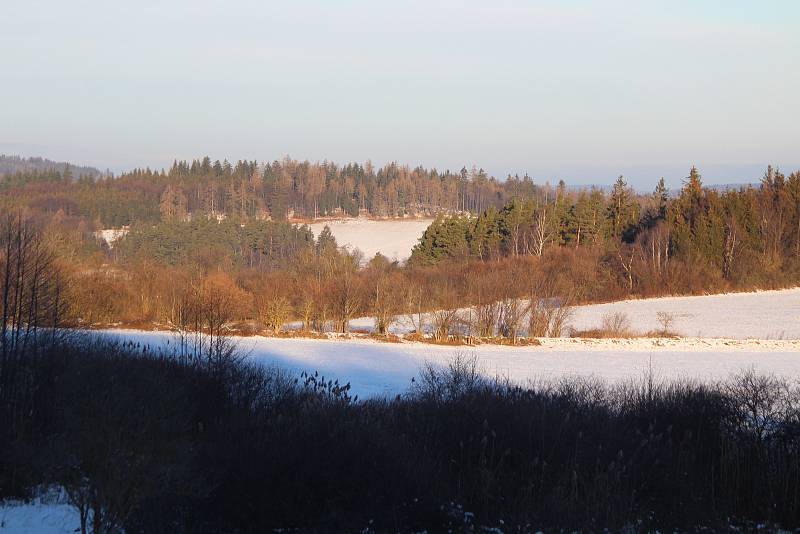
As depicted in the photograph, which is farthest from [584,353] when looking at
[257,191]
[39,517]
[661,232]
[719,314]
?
[257,191]

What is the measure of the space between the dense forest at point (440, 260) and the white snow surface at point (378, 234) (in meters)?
18.4

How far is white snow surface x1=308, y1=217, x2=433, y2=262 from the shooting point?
375 feet

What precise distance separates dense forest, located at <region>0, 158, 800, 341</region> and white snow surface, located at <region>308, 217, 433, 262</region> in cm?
1837

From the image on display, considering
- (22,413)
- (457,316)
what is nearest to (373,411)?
(22,413)

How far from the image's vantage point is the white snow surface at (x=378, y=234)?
114369mm

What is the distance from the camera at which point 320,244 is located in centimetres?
9481

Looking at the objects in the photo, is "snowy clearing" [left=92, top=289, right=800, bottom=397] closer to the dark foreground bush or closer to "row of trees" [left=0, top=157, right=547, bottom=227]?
the dark foreground bush

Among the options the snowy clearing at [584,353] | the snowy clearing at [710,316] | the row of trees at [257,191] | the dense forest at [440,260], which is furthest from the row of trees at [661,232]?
the row of trees at [257,191]

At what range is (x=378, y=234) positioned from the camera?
128 metres

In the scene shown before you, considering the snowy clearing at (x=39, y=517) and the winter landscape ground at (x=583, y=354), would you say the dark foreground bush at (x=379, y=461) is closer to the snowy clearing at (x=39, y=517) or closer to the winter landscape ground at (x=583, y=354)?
the snowy clearing at (x=39, y=517)

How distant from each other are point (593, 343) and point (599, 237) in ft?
125

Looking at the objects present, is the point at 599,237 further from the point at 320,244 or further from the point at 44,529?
the point at 44,529

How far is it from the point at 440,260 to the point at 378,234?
49.7 m

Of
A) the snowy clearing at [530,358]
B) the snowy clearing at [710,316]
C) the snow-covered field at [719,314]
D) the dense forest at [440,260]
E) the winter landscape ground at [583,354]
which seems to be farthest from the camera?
the snow-covered field at [719,314]
